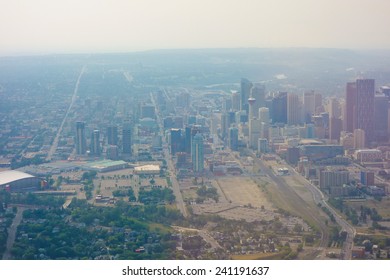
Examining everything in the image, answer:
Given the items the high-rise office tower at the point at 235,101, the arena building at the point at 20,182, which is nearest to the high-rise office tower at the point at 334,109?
the high-rise office tower at the point at 235,101

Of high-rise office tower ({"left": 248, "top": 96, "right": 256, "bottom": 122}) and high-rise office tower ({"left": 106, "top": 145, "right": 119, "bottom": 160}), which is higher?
high-rise office tower ({"left": 248, "top": 96, "right": 256, "bottom": 122})

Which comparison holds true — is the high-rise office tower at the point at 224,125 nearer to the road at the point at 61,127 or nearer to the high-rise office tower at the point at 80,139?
the high-rise office tower at the point at 80,139

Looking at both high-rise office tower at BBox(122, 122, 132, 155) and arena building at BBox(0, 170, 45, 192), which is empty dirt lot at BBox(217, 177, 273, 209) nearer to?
high-rise office tower at BBox(122, 122, 132, 155)

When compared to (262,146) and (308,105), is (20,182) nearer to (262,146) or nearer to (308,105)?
(262,146)

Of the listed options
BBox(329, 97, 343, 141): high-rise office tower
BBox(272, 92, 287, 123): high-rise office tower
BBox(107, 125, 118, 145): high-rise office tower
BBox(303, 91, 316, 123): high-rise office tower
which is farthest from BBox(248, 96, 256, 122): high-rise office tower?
BBox(107, 125, 118, 145): high-rise office tower

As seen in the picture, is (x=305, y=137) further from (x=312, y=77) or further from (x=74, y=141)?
(x=74, y=141)

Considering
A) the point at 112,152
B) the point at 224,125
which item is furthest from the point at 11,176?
the point at 224,125
